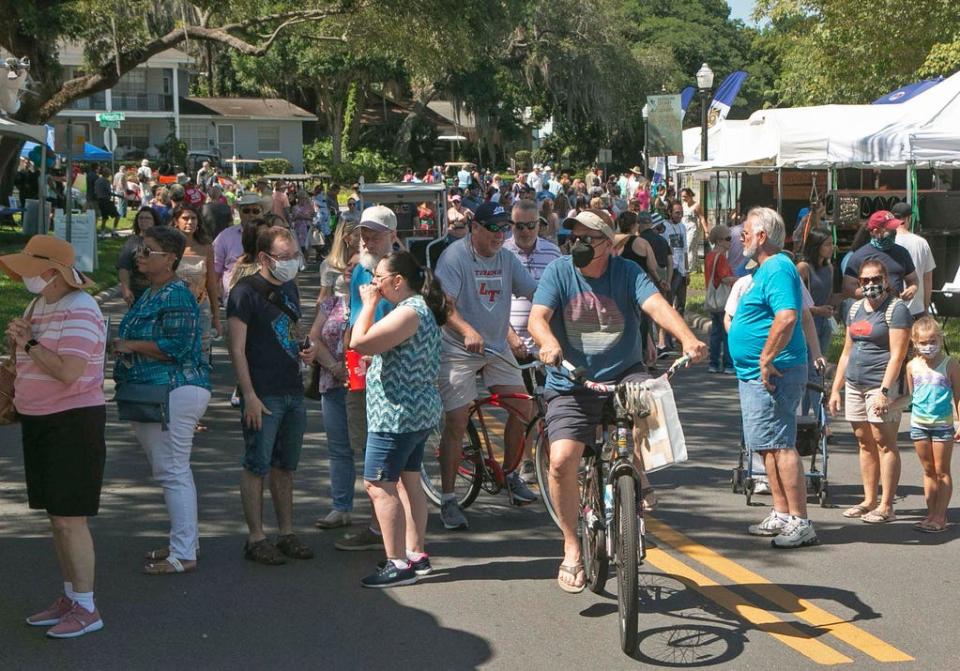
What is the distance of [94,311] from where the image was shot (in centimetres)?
596

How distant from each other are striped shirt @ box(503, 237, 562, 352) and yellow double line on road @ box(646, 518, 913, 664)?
210cm

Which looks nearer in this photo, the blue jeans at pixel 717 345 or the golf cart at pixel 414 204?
the blue jeans at pixel 717 345

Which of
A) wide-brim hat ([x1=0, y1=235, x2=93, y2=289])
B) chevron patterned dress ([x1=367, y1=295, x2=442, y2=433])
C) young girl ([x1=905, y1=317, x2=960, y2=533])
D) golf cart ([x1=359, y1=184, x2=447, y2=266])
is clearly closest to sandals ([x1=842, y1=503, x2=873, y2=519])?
young girl ([x1=905, y1=317, x2=960, y2=533])

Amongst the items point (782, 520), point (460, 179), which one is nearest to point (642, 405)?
point (782, 520)

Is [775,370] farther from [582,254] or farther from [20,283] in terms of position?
[20,283]

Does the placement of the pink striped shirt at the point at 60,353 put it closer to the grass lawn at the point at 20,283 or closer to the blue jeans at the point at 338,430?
the blue jeans at the point at 338,430

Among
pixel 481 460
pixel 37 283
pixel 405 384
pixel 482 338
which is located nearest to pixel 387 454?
pixel 405 384

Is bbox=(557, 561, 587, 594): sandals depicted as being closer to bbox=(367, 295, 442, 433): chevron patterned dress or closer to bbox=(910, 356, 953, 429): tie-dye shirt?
bbox=(367, 295, 442, 433): chevron patterned dress

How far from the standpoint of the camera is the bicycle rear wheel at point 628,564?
5562 mm

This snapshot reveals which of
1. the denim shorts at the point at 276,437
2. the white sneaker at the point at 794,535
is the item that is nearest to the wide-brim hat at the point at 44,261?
the denim shorts at the point at 276,437

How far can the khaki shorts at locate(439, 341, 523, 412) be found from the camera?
7.88 metres

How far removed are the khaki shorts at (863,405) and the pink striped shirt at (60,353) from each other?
4592 millimetres

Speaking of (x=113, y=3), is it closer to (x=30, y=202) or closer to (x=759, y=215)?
(x=30, y=202)

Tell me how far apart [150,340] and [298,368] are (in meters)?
0.81
